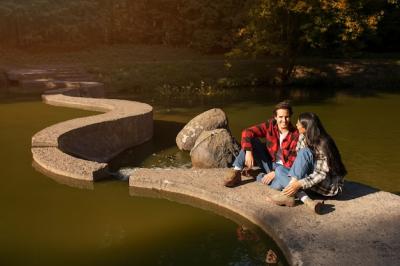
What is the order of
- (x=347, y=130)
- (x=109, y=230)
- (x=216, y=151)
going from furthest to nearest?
(x=347, y=130) → (x=216, y=151) → (x=109, y=230)

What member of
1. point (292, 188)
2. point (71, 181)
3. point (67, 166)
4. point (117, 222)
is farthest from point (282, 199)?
point (67, 166)

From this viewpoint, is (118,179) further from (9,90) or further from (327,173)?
(9,90)

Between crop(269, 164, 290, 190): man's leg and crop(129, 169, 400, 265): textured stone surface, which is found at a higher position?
crop(269, 164, 290, 190): man's leg

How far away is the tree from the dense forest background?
0.07 m

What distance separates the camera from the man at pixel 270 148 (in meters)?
6.99

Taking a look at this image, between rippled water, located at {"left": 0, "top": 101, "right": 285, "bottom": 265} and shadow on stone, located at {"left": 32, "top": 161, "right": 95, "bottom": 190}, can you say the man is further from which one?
shadow on stone, located at {"left": 32, "top": 161, "right": 95, "bottom": 190}

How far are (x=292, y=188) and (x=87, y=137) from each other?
5.93 meters

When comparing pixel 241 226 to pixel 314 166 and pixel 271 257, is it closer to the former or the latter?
A: pixel 271 257

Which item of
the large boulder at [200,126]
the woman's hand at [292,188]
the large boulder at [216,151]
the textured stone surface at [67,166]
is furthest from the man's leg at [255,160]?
the large boulder at [200,126]

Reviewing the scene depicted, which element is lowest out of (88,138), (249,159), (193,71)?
(193,71)

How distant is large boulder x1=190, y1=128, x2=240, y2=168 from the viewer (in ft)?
32.0

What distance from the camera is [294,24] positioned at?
2286 cm

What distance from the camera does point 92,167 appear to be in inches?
323

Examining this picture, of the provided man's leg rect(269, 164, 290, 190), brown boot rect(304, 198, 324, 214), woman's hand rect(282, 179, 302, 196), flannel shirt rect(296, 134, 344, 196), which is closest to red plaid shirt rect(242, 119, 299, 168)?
man's leg rect(269, 164, 290, 190)
